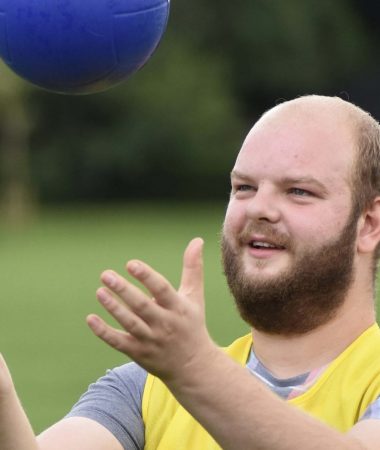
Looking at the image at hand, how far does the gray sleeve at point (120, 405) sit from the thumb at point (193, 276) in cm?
99

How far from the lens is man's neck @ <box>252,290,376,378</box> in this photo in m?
3.80

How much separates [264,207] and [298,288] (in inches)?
8.9

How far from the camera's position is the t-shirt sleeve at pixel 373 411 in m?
3.50

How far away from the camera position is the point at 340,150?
12.5 feet

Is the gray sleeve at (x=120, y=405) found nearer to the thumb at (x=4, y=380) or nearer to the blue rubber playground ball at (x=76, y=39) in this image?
the thumb at (x=4, y=380)

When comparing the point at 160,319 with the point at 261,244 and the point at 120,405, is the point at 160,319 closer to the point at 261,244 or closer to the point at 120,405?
the point at 261,244

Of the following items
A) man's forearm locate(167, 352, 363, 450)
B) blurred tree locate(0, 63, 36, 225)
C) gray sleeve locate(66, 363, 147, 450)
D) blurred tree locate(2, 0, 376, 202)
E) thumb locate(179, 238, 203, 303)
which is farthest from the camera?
blurred tree locate(2, 0, 376, 202)

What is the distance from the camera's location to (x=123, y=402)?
157 inches

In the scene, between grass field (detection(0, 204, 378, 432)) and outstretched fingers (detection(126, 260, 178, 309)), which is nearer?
outstretched fingers (detection(126, 260, 178, 309))

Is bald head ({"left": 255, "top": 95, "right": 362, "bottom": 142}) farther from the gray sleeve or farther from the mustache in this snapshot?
the gray sleeve

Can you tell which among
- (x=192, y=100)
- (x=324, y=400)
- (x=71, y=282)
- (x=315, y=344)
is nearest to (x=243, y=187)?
(x=315, y=344)

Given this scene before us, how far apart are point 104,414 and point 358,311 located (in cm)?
75

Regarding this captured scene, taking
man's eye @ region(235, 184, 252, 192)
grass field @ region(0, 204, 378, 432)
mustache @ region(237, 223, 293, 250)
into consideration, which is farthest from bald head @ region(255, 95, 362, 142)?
grass field @ region(0, 204, 378, 432)

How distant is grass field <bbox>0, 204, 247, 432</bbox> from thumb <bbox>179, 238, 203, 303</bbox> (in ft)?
16.2
